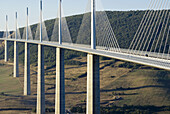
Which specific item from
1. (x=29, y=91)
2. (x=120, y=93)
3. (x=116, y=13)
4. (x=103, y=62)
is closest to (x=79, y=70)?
(x=103, y=62)

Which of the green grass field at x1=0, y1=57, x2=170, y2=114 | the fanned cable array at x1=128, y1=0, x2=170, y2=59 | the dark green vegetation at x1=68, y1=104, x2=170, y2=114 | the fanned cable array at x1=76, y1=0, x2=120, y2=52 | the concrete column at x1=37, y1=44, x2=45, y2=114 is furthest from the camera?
the green grass field at x1=0, y1=57, x2=170, y2=114

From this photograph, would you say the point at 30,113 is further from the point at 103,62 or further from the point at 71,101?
the point at 103,62

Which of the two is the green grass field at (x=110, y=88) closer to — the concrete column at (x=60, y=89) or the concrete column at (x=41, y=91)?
the concrete column at (x=41, y=91)

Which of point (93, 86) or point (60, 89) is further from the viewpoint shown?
point (60, 89)

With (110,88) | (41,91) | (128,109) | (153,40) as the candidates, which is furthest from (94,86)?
(153,40)

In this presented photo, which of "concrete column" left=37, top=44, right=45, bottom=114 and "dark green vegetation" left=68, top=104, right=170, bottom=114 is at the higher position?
"concrete column" left=37, top=44, right=45, bottom=114

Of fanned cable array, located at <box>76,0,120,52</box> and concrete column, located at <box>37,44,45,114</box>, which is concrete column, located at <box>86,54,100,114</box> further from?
concrete column, located at <box>37,44,45,114</box>

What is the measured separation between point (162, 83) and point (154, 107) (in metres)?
10.8

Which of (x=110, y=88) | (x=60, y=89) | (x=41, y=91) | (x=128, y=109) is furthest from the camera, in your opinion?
(x=110, y=88)

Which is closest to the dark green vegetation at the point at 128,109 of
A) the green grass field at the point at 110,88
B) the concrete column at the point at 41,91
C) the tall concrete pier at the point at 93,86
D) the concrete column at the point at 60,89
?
the green grass field at the point at 110,88

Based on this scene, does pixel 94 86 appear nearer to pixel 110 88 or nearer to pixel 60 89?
pixel 60 89

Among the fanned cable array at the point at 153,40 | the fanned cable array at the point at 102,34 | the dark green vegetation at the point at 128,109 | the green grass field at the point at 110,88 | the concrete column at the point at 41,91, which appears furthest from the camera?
the green grass field at the point at 110,88

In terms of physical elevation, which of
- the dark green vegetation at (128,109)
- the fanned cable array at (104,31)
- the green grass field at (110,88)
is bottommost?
the dark green vegetation at (128,109)

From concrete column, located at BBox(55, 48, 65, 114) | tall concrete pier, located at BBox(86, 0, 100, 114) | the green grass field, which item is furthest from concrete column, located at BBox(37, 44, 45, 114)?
tall concrete pier, located at BBox(86, 0, 100, 114)
